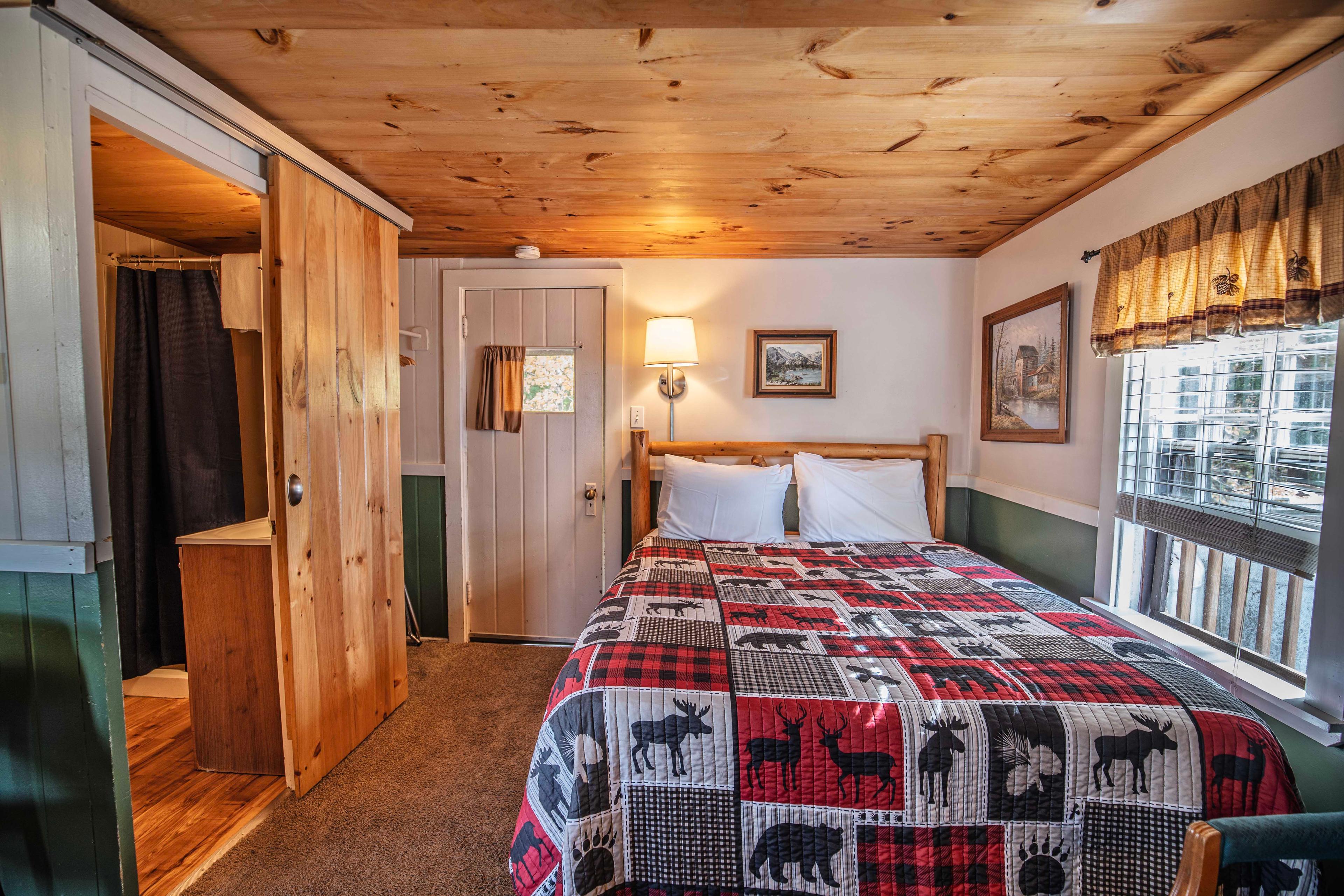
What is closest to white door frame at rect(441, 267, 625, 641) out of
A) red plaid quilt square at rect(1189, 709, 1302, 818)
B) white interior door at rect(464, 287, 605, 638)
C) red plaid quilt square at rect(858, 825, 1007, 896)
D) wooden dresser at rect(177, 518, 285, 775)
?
white interior door at rect(464, 287, 605, 638)

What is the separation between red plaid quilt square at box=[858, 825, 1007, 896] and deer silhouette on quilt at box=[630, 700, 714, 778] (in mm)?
403

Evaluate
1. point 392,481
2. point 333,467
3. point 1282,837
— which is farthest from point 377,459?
point 1282,837

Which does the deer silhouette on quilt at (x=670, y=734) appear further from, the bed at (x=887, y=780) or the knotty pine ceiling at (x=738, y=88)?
the knotty pine ceiling at (x=738, y=88)

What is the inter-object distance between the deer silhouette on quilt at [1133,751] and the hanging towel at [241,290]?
2.61 metres

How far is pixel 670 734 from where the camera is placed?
125 centimetres

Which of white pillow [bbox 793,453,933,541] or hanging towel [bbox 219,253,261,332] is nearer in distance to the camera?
hanging towel [bbox 219,253,261,332]

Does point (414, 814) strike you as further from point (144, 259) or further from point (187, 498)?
point (144, 259)

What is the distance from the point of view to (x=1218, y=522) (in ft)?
5.11

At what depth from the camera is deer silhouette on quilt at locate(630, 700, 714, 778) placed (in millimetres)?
1238

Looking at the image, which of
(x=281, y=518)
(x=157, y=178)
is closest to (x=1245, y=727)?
(x=281, y=518)

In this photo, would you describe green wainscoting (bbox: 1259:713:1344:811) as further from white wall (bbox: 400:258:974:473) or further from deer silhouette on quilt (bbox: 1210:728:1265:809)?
white wall (bbox: 400:258:974:473)

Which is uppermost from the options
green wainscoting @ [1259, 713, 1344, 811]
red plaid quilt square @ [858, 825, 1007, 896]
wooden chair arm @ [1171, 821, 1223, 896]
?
wooden chair arm @ [1171, 821, 1223, 896]

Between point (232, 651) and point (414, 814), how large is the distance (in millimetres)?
847

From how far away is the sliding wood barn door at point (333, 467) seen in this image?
1742 millimetres
